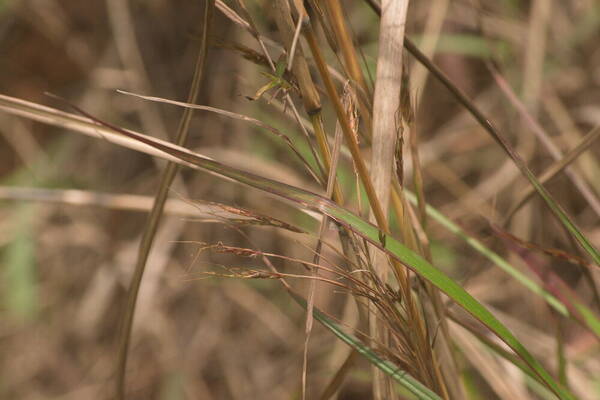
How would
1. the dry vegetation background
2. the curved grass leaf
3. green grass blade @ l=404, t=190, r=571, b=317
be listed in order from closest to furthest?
the curved grass leaf
green grass blade @ l=404, t=190, r=571, b=317
the dry vegetation background

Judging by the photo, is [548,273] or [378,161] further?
[548,273]

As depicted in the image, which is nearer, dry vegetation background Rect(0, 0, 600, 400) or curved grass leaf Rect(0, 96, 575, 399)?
curved grass leaf Rect(0, 96, 575, 399)

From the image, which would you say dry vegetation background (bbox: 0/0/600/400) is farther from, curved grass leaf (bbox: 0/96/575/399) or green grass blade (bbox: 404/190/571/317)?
curved grass leaf (bbox: 0/96/575/399)

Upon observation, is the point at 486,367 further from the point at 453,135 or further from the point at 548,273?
the point at 453,135

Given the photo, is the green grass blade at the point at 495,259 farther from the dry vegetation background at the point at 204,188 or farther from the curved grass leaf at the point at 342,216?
the dry vegetation background at the point at 204,188

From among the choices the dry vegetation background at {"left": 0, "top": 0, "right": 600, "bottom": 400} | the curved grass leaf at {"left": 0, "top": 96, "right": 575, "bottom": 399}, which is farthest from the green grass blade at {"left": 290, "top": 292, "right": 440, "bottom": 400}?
the dry vegetation background at {"left": 0, "top": 0, "right": 600, "bottom": 400}

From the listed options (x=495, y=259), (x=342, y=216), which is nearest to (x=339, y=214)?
(x=342, y=216)

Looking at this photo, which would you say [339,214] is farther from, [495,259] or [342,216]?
[495,259]

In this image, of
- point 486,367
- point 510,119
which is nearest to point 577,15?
Result: point 510,119

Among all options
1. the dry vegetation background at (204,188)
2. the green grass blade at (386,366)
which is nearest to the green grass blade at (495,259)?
the green grass blade at (386,366)
